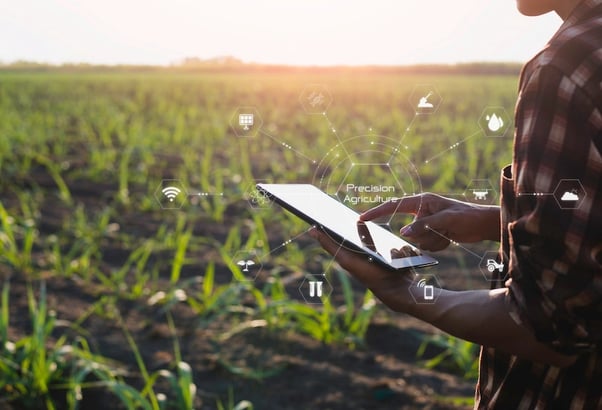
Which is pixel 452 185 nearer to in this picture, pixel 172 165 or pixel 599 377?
pixel 172 165

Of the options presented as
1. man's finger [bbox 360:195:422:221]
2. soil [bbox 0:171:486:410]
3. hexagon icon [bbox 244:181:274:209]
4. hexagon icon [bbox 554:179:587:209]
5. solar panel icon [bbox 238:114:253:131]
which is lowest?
soil [bbox 0:171:486:410]

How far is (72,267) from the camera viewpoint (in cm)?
387

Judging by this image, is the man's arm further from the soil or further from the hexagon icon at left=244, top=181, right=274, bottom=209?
the soil

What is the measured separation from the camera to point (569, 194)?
2.81 feet

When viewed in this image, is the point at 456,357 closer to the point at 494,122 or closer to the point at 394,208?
the point at 494,122

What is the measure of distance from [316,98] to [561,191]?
1.06 metres

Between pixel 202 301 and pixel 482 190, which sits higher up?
pixel 482 190

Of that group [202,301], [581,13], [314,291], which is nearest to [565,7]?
[581,13]

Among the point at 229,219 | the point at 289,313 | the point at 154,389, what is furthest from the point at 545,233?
the point at 229,219

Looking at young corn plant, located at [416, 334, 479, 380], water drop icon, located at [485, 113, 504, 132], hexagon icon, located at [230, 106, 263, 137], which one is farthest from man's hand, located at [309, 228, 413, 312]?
young corn plant, located at [416, 334, 479, 380]

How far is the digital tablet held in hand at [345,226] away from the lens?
1.14 m

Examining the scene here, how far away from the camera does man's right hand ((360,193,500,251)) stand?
1.33 meters

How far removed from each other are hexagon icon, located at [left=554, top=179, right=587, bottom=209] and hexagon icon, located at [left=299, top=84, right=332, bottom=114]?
1001 millimetres

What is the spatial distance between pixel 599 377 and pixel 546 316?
10.2 inches
